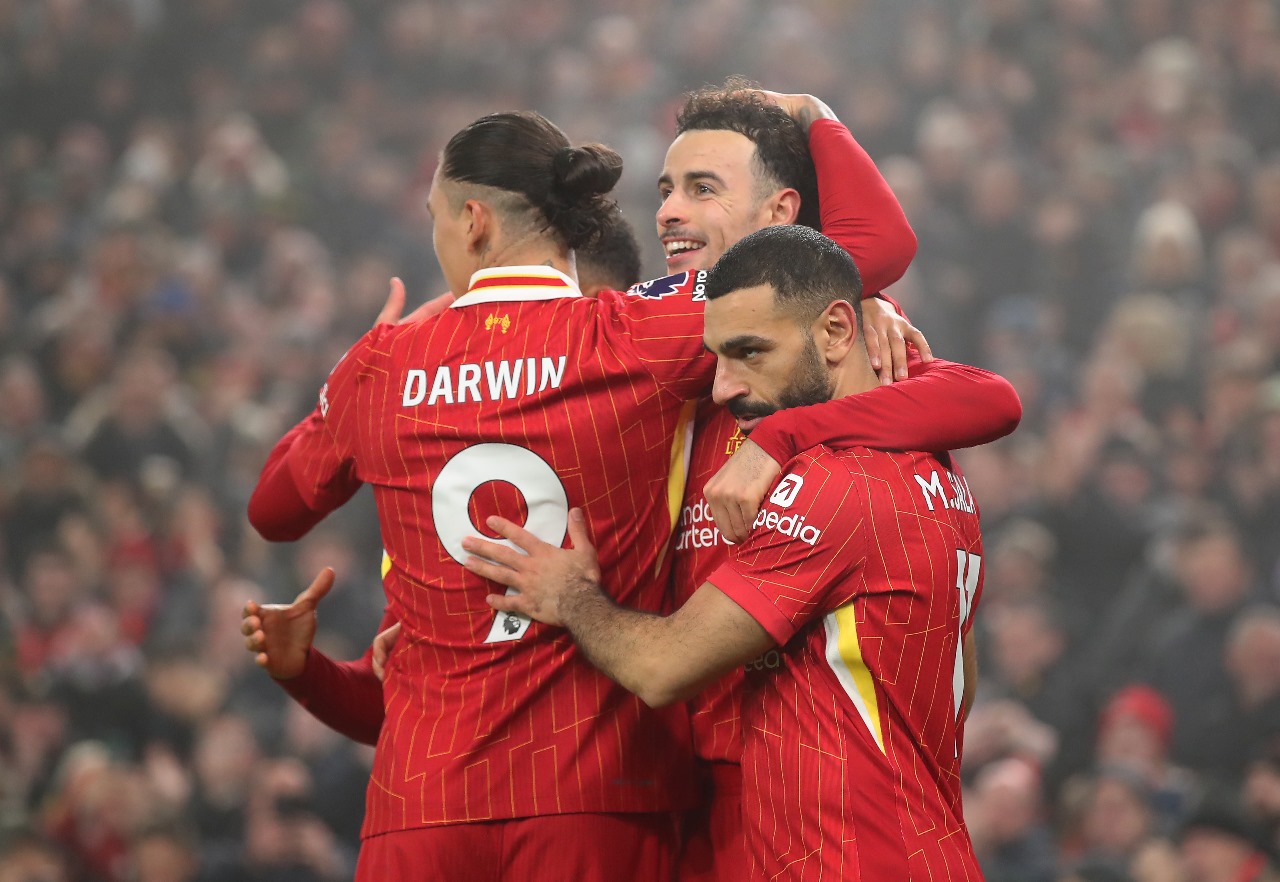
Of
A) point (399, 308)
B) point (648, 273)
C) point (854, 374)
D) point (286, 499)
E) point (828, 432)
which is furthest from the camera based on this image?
point (648, 273)

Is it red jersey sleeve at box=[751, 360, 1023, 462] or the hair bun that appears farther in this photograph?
the hair bun

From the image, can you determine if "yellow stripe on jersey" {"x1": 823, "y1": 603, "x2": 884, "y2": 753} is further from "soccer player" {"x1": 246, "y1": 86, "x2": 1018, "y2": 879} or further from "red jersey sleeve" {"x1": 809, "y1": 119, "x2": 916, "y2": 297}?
"red jersey sleeve" {"x1": 809, "y1": 119, "x2": 916, "y2": 297}

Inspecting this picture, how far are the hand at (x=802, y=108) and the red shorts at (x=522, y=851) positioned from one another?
4.71 feet

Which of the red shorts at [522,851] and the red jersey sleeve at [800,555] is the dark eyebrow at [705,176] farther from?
the red shorts at [522,851]

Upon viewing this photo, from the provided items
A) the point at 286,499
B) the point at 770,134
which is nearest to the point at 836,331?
the point at 770,134

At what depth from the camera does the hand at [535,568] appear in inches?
94.3

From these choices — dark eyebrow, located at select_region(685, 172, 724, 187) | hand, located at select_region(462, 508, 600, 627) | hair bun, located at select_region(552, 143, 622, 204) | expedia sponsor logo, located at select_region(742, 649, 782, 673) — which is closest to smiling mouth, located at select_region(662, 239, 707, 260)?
dark eyebrow, located at select_region(685, 172, 724, 187)

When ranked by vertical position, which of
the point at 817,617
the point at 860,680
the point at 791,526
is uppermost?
the point at 791,526

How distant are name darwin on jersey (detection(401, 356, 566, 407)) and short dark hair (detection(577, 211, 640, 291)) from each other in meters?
0.78

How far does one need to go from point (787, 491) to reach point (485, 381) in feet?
1.87

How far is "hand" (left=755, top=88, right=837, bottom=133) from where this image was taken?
2.93 metres

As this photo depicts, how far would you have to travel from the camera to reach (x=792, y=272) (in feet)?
7.72

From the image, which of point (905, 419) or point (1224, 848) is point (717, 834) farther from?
point (1224, 848)

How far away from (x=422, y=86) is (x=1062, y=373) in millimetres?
4977
